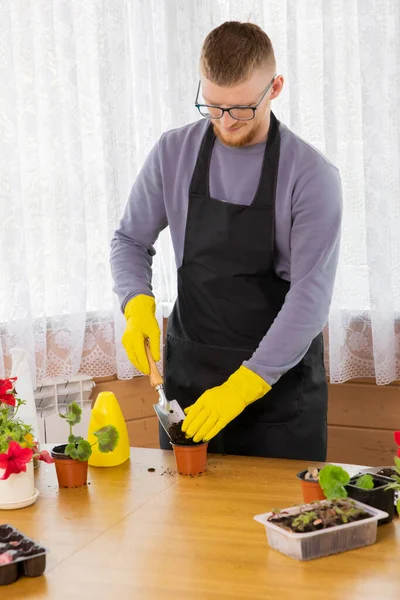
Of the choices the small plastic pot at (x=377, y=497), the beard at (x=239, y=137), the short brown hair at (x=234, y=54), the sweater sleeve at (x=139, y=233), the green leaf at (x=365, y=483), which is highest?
the short brown hair at (x=234, y=54)

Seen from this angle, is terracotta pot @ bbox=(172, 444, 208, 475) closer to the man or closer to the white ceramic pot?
the man

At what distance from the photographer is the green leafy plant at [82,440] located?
208cm

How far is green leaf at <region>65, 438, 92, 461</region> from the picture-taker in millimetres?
2072

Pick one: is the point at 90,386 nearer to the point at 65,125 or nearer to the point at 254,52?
the point at 65,125

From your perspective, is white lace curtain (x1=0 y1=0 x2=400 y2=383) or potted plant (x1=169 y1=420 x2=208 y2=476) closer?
potted plant (x1=169 y1=420 x2=208 y2=476)

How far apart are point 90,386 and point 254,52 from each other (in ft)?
5.30

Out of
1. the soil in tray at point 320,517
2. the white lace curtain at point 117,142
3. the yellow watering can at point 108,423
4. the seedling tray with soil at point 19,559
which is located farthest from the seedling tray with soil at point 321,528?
the white lace curtain at point 117,142

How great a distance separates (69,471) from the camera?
2.08 m

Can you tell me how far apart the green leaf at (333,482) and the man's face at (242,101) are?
0.97 metres

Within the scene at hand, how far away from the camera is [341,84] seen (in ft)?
10.8

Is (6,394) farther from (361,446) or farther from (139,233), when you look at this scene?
(361,446)

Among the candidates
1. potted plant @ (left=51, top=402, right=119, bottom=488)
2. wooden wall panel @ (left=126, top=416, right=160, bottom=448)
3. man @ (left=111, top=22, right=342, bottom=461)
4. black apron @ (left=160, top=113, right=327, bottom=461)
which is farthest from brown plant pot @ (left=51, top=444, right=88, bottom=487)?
wooden wall panel @ (left=126, top=416, right=160, bottom=448)

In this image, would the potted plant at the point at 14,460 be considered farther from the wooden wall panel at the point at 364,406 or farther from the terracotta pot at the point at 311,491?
the wooden wall panel at the point at 364,406

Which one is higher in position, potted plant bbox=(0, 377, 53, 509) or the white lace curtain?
the white lace curtain
